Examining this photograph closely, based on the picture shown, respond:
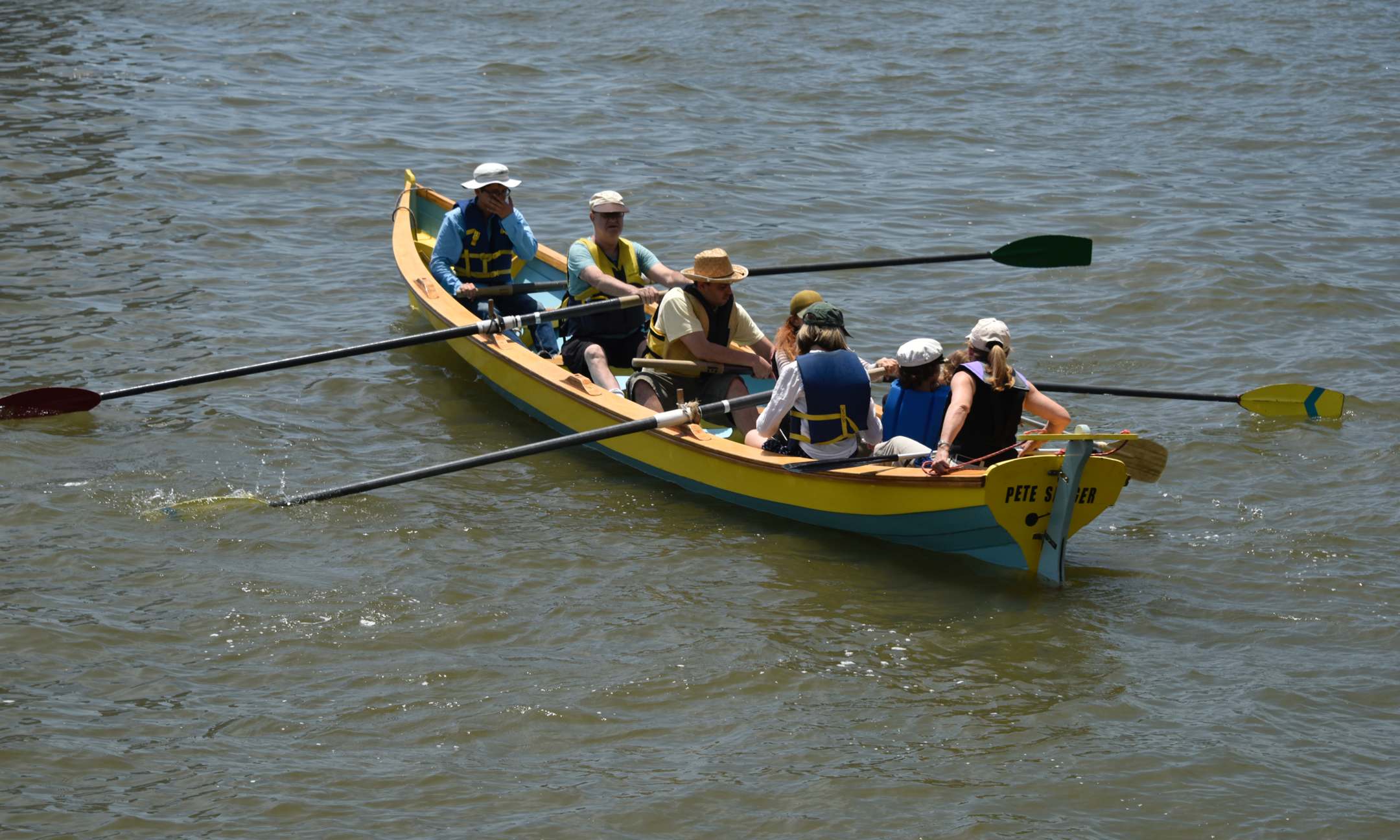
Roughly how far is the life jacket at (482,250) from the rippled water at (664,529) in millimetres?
828

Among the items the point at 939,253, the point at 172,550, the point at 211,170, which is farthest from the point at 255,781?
the point at 211,170

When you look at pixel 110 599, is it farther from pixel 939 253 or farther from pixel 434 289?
pixel 939 253

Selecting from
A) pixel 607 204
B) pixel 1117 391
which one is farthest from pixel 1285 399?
pixel 607 204

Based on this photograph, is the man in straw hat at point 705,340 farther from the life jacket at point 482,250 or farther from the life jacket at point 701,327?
the life jacket at point 482,250

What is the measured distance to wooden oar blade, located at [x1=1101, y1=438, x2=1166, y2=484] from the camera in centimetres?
638

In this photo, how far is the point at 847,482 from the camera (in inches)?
269

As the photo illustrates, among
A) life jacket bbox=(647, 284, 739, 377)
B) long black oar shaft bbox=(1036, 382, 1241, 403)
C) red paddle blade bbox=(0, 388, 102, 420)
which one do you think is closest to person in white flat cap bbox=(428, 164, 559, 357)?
life jacket bbox=(647, 284, 739, 377)

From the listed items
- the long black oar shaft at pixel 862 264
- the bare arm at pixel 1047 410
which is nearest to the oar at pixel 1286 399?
the long black oar shaft at pixel 862 264

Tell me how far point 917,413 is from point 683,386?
1798 mm

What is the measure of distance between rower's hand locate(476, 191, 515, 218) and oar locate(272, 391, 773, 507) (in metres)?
2.68

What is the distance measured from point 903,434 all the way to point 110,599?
4.21 metres

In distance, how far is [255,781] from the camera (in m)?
5.05

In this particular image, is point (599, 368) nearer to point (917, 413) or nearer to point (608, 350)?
point (608, 350)

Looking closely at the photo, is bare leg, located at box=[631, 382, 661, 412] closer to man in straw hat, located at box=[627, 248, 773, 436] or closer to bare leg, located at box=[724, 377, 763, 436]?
man in straw hat, located at box=[627, 248, 773, 436]
